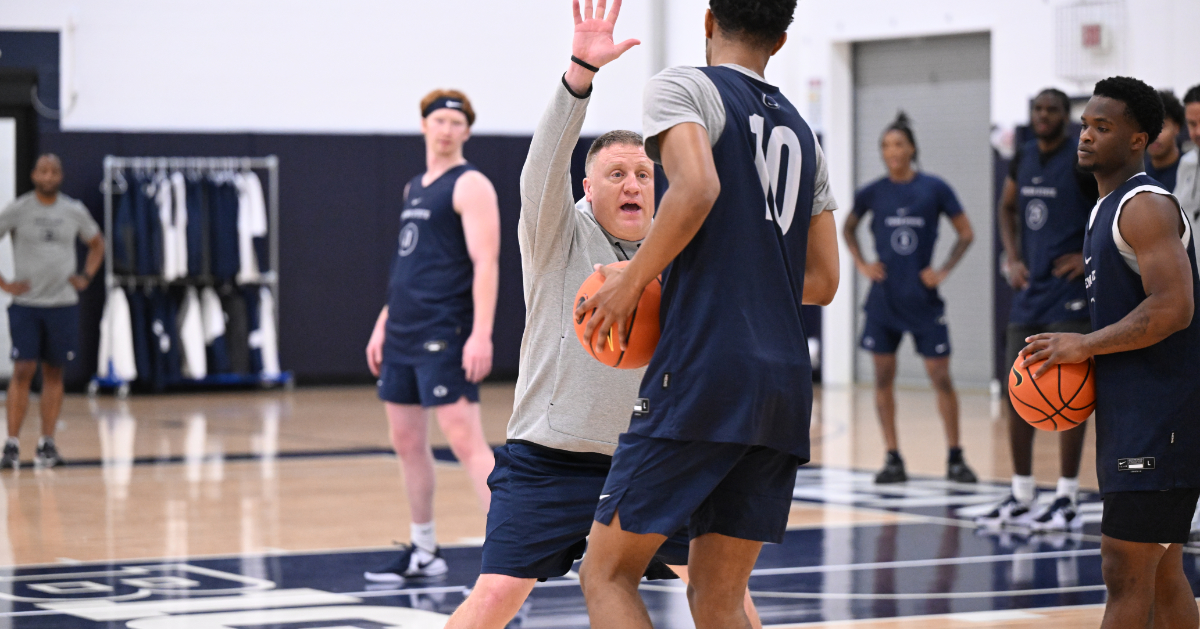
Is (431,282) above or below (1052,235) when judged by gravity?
below

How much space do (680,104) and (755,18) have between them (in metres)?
0.29

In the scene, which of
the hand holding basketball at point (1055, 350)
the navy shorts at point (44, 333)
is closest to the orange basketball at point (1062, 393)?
the hand holding basketball at point (1055, 350)

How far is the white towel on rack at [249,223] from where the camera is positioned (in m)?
15.4

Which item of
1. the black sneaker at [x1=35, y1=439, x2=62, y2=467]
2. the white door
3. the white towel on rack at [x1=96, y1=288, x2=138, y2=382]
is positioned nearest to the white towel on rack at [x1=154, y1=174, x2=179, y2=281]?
the white towel on rack at [x1=96, y1=288, x2=138, y2=382]

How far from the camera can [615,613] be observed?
2975 millimetres

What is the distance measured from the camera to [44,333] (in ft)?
33.0

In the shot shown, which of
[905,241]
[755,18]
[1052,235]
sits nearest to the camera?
[755,18]

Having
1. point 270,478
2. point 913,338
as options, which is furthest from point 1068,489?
point 270,478

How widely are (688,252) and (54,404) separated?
7.95 m

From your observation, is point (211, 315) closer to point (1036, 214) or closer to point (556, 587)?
point (1036, 214)

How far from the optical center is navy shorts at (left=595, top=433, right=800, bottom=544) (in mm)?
2961

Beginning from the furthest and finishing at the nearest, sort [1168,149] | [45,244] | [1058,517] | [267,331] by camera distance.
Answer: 1. [267,331]
2. [45,244]
3. [1058,517]
4. [1168,149]

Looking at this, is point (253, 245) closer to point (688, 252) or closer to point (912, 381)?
point (912, 381)

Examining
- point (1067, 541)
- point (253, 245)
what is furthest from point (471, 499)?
point (253, 245)
